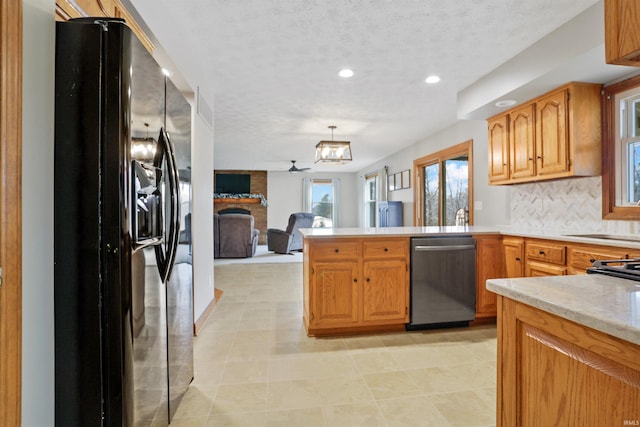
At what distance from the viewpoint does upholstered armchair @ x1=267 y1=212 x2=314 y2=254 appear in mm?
7402

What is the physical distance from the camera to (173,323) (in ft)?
5.08

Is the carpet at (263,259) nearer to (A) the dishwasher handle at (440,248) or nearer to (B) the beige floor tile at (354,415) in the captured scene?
(A) the dishwasher handle at (440,248)

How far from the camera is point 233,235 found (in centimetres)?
680

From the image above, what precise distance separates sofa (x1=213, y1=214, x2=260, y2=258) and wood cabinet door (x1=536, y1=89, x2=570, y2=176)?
539 centimetres

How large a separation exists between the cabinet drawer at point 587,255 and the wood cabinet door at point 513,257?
43 centimetres

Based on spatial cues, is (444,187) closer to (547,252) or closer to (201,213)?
(547,252)

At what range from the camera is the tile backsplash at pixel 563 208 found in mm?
2715

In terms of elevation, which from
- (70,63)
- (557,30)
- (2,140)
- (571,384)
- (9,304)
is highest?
(557,30)

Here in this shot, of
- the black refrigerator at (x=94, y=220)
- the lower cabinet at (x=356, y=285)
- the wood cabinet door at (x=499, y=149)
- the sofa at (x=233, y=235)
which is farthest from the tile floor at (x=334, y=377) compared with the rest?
the sofa at (x=233, y=235)

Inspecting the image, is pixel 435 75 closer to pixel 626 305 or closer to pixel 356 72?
pixel 356 72

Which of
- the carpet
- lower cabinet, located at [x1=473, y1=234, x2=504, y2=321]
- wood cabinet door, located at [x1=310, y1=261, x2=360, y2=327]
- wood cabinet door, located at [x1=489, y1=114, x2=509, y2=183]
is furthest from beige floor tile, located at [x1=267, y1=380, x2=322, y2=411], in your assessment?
the carpet

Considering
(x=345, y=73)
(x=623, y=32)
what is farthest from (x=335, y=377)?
(x=345, y=73)

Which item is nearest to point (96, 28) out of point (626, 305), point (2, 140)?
point (2, 140)

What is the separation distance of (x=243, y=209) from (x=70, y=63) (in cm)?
932
